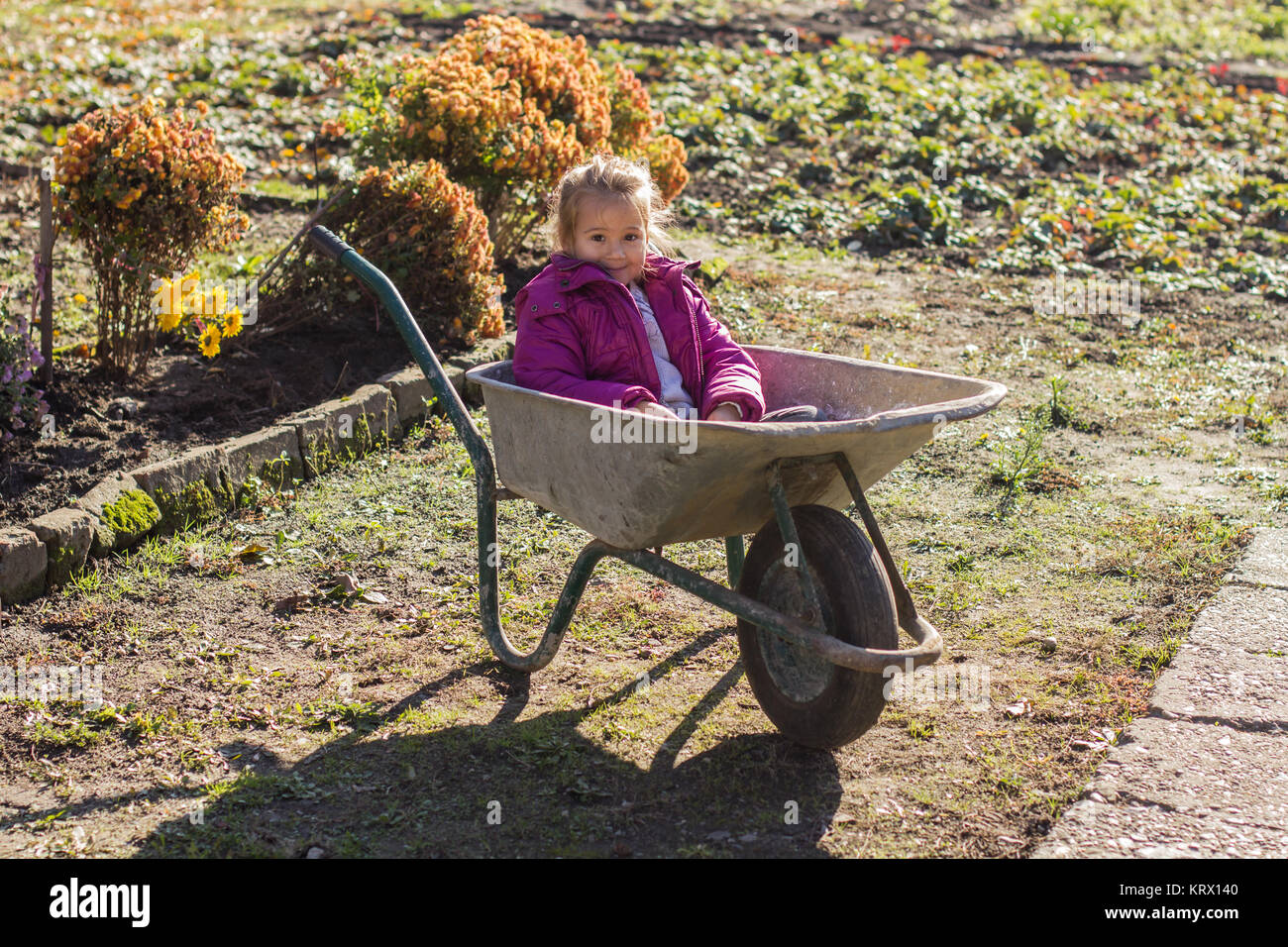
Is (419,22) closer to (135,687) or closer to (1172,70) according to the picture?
(1172,70)

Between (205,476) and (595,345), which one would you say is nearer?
(595,345)

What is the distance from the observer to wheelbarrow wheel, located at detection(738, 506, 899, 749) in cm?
270

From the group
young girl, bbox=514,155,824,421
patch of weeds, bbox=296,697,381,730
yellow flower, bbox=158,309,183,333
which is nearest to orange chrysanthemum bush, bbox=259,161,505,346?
yellow flower, bbox=158,309,183,333

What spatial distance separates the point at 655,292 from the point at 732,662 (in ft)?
3.44

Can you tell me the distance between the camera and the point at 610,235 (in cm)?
324

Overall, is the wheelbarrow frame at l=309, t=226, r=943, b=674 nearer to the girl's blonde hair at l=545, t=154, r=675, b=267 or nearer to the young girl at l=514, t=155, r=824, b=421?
the young girl at l=514, t=155, r=824, b=421

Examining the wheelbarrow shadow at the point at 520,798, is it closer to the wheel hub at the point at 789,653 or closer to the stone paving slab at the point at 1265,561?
the wheel hub at the point at 789,653

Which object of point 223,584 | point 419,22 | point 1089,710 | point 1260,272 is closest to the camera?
point 1089,710

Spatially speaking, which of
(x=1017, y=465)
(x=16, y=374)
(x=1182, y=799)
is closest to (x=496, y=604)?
(x=1182, y=799)

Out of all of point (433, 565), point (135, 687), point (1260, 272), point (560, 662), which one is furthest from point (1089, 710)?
point (1260, 272)

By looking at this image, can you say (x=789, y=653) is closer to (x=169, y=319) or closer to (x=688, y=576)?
(x=688, y=576)

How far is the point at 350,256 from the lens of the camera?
3.42m

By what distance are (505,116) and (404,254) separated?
3.10 ft

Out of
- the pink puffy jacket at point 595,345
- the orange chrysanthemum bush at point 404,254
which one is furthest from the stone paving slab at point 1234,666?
the orange chrysanthemum bush at point 404,254
